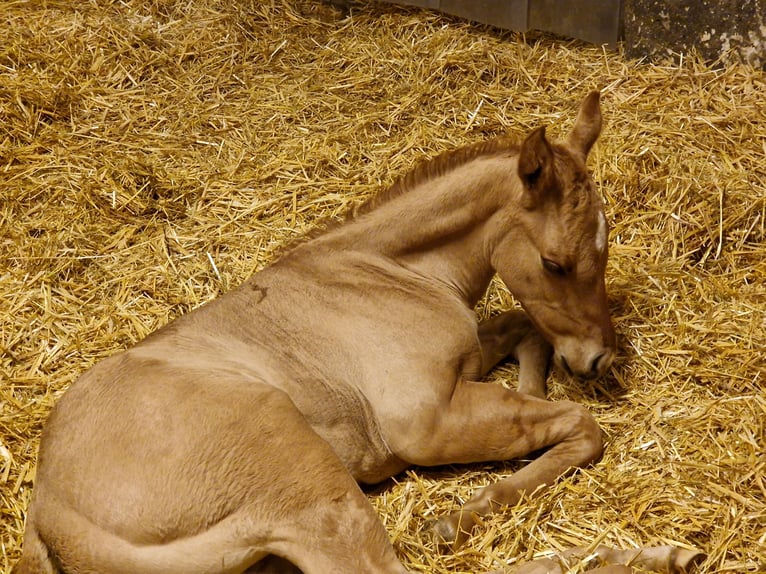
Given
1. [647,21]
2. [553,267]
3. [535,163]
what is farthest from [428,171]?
[647,21]

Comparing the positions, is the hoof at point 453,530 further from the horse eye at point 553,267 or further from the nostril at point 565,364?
the horse eye at point 553,267

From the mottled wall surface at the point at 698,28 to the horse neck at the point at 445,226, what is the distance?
2.66 m

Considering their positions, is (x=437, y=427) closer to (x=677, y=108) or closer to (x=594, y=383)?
(x=594, y=383)

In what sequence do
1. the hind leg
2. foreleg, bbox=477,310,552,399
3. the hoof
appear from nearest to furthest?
the hind leg → the hoof → foreleg, bbox=477,310,552,399

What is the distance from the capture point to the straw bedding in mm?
3420

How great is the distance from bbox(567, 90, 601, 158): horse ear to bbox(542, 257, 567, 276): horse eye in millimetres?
542

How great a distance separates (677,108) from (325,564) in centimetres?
382

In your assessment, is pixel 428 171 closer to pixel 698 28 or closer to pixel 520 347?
pixel 520 347

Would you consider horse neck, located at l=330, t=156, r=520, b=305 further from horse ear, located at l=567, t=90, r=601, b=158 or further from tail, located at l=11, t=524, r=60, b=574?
tail, located at l=11, t=524, r=60, b=574

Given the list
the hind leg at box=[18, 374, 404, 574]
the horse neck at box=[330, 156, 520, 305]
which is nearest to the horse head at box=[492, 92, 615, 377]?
the horse neck at box=[330, 156, 520, 305]

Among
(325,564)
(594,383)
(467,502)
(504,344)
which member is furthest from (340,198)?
(325,564)

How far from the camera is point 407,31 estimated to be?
6375mm

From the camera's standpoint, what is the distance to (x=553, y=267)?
3.59 metres

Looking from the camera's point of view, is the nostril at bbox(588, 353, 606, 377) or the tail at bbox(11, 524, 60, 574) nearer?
the tail at bbox(11, 524, 60, 574)
